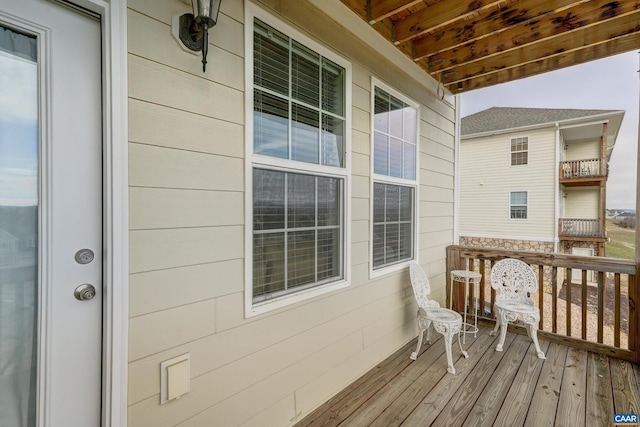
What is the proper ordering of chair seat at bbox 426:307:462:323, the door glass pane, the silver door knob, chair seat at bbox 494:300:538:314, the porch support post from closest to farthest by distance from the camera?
the door glass pane < the silver door knob < chair seat at bbox 426:307:462:323 < chair seat at bbox 494:300:538:314 < the porch support post

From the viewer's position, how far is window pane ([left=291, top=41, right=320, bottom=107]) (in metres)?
1.79

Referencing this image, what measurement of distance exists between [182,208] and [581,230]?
11.6 meters

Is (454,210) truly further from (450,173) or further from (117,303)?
(117,303)

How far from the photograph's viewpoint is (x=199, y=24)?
1.22 meters

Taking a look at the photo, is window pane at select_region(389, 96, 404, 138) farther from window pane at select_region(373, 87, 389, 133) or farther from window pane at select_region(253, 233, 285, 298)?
window pane at select_region(253, 233, 285, 298)

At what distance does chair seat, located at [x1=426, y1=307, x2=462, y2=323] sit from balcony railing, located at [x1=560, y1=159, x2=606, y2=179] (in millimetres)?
8978

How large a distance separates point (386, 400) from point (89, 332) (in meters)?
1.87

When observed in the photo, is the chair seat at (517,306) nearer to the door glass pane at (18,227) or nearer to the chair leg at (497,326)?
the chair leg at (497,326)

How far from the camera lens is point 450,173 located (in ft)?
11.9

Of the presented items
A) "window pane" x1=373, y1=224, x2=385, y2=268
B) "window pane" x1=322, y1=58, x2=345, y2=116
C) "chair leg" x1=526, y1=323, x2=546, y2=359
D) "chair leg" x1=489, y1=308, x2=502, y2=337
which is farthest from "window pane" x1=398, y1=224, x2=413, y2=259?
"window pane" x1=322, y1=58, x2=345, y2=116

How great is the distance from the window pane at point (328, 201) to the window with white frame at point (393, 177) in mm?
489

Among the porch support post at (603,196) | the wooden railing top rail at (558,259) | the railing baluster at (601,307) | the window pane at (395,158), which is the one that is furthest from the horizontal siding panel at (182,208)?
the porch support post at (603,196)

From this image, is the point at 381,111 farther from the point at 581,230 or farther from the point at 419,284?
the point at 581,230

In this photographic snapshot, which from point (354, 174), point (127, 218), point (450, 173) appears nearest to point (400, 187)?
point (354, 174)
